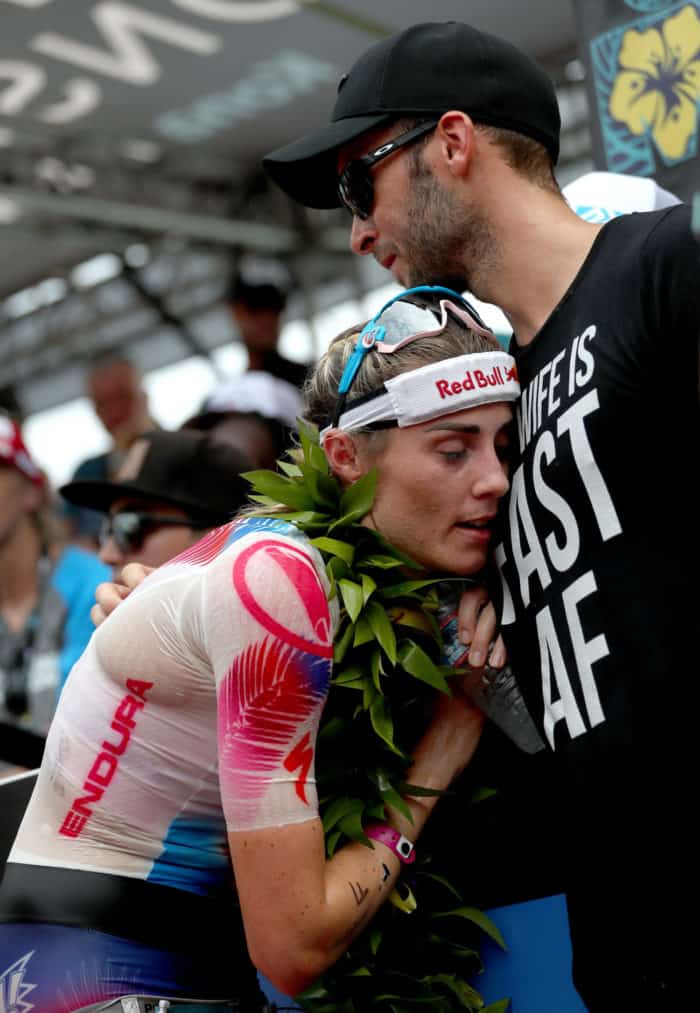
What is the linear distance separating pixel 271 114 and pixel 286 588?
937 cm

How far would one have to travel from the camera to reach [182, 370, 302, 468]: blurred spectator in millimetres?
4359

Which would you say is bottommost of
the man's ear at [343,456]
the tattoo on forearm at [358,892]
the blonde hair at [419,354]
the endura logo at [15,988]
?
the endura logo at [15,988]

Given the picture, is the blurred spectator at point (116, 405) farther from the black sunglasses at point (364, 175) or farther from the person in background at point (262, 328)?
the black sunglasses at point (364, 175)

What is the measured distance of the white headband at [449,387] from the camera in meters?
2.18

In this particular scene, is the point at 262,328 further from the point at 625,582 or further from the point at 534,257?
the point at 625,582

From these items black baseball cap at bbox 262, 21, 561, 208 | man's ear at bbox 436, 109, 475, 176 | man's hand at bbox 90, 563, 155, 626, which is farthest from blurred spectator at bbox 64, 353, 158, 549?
man's ear at bbox 436, 109, 475, 176

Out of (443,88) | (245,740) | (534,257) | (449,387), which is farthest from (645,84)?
(245,740)

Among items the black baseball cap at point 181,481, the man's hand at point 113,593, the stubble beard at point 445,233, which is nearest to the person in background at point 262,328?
the black baseball cap at point 181,481

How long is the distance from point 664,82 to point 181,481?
1.58 metres

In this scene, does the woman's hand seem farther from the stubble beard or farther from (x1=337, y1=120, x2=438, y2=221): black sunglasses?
(x1=337, y1=120, x2=438, y2=221): black sunglasses

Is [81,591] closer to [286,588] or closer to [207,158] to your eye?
[286,588]

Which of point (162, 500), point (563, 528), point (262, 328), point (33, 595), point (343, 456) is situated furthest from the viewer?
point (262, 328)

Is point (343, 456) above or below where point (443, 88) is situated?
below

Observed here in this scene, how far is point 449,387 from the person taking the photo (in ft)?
7.21
